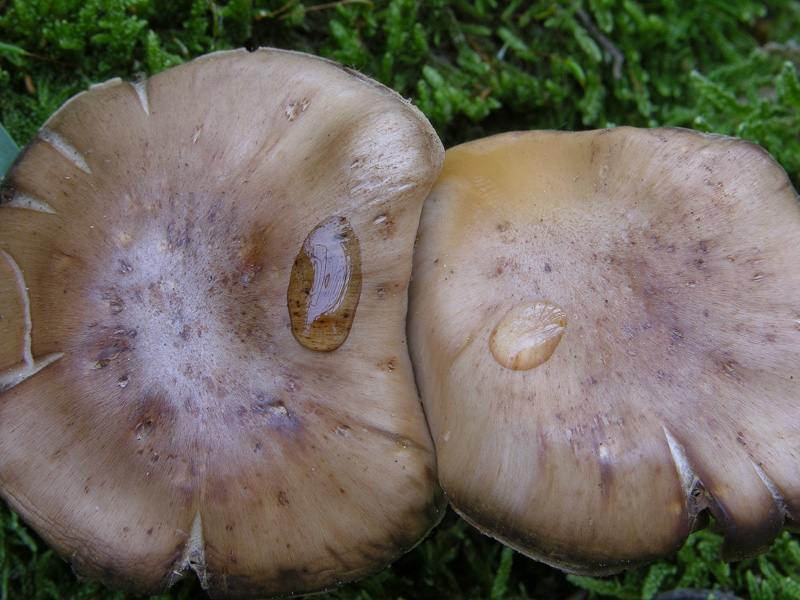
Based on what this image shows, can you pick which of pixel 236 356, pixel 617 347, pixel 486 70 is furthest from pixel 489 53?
pixel 236 356

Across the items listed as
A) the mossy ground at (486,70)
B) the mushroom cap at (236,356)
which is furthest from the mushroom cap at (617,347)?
the mossy ground at (486,70)

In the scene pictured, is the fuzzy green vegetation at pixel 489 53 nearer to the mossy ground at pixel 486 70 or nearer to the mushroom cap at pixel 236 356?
the mossy ground at pixel 486 70

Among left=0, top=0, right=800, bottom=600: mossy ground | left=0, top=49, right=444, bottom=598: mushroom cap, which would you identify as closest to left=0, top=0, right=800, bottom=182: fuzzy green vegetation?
left=0, top=0, right=800, bottom=600: mossy ground

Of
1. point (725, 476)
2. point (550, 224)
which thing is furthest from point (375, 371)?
point (725, 476)

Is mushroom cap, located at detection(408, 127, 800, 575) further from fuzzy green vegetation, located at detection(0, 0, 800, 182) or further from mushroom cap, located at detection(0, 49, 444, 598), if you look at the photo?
fuzzy green vegetation, located at detection(0, 0, 800, 182)

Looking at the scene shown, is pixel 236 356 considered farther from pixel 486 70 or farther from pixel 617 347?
pixel 486 70

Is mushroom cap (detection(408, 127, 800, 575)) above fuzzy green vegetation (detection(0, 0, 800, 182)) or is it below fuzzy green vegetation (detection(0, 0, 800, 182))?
below
